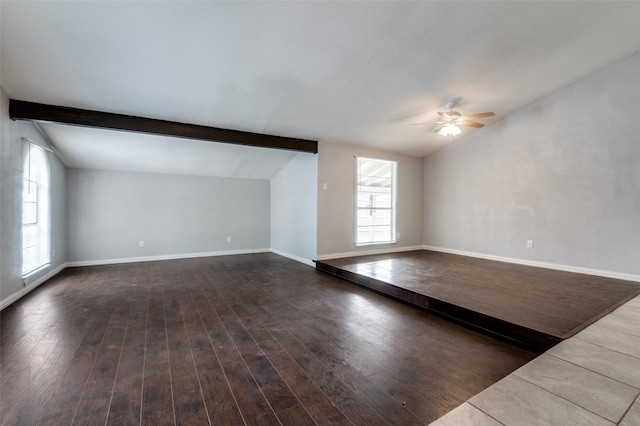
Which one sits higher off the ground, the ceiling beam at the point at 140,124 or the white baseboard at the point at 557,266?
the ceiling beam at the point at 140,124

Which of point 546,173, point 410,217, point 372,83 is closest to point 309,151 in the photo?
point 372,83

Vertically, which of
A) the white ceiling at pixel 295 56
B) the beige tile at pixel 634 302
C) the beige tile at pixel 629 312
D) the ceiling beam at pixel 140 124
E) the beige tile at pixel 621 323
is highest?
the white ceiling at pixel 295 56

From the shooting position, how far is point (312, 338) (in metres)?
2.46

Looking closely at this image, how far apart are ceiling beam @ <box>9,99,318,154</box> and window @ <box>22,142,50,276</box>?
28.5 inches

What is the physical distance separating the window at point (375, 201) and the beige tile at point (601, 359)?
13.2ft

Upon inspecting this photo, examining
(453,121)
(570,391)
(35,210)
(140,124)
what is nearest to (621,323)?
(570,391)

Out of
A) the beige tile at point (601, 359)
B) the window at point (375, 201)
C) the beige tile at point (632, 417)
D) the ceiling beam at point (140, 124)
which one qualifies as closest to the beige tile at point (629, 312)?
the beige tile at point (601, 359)

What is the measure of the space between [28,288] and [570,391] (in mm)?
5792

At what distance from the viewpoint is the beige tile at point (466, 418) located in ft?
4.49

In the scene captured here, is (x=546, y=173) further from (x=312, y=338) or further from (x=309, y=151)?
(x=312, y=338)

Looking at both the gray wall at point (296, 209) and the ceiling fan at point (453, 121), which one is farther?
the gray wall at point (296, 209)

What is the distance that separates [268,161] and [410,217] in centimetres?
365

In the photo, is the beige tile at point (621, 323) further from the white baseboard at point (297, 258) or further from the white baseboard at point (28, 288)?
the white baseboard at point (28, 288)

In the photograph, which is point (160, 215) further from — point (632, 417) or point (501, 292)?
Answer: point (632, 417)
